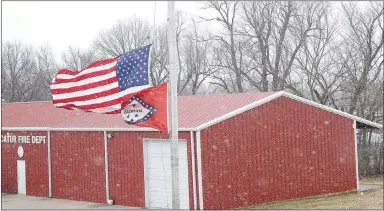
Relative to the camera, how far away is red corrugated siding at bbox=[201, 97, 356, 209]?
60.4 feet

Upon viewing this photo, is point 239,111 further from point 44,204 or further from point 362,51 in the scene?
point 362,51

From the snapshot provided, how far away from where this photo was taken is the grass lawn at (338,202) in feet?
59.0

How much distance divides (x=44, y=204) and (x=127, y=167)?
12.4 ft

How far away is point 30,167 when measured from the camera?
2439 cm

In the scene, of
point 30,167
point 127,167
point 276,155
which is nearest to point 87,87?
point 127,167

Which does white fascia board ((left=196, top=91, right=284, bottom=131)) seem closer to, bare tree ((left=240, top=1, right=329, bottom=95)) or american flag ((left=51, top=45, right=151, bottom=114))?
american flag ((left=51, top=45, right=151, bottom=114))

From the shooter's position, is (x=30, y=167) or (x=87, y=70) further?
(x=30, y=167)

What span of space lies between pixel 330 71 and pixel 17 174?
86.8 feet

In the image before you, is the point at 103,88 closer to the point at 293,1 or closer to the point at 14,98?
the point at 293,1

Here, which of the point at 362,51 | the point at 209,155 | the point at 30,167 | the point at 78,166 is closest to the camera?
the point at 209,155

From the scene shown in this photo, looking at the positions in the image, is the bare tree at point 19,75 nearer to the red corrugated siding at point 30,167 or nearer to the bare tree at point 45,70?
the bare tree at point 45,70

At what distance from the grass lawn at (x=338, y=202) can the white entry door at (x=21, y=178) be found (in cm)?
1091

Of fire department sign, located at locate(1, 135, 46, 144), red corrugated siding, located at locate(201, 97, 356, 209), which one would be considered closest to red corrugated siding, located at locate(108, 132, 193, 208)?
red corrugated siding, located at locate(201, 97, 356, 209)

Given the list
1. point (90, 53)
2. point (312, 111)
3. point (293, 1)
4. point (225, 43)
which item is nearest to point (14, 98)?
point (90, 53)
